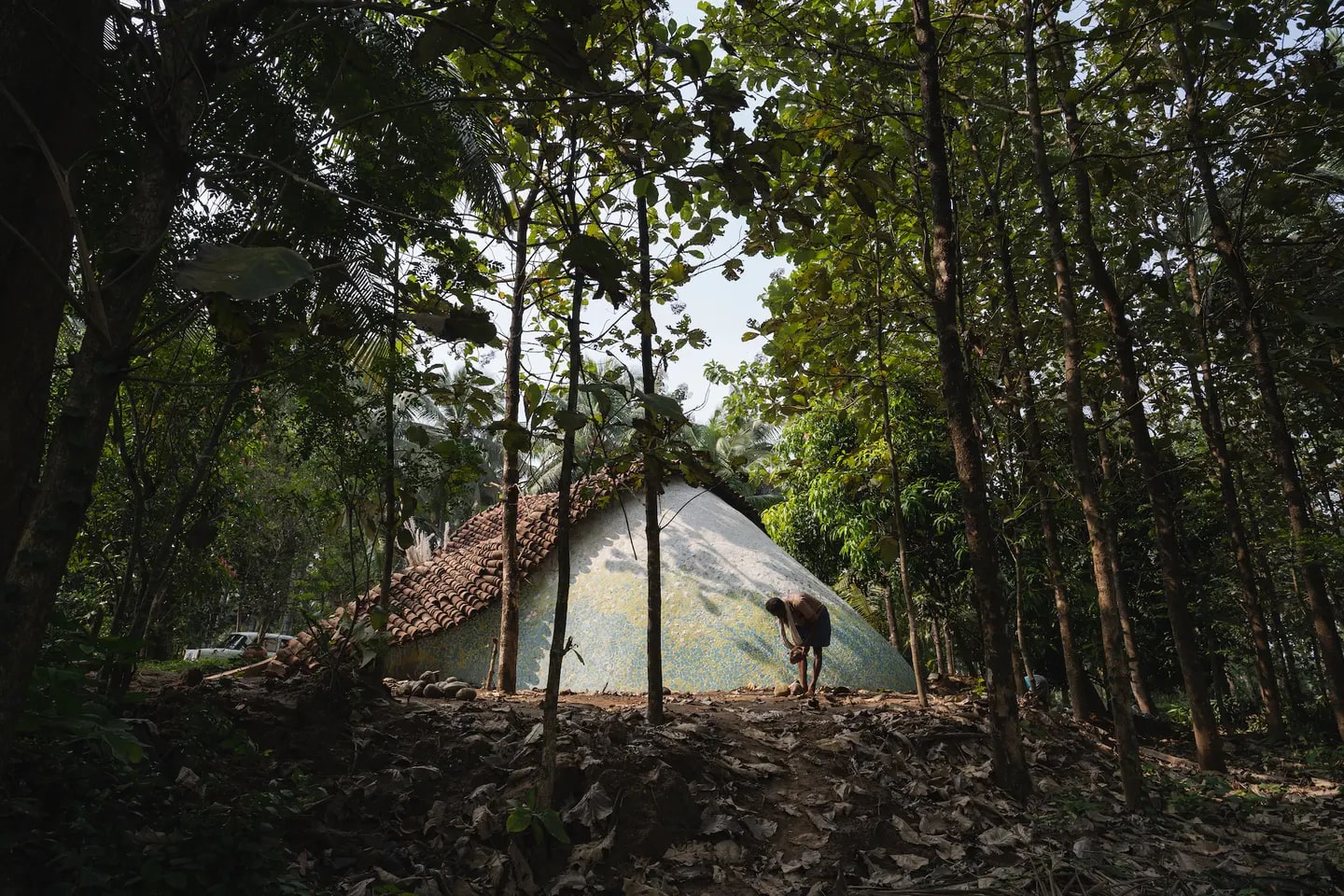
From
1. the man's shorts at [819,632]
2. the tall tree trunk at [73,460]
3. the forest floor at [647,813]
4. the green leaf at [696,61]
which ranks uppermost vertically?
the green leaf at [696,61]

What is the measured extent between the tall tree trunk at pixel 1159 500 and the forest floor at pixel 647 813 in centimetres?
55

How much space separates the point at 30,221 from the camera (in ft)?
8.44

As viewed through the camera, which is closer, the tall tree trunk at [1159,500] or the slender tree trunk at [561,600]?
the slender tree trunk at [561,600]

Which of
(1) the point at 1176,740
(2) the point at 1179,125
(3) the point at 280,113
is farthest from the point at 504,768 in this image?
(1) the point at 1176,740

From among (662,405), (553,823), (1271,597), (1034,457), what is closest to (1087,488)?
(1034,457)

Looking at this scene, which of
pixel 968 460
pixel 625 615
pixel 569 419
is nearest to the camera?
pixel 569 419

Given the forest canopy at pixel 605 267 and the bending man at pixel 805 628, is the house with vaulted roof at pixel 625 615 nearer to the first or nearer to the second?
the bending man at pixel 805 628

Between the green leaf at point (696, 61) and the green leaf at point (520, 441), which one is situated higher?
the green leaf at point (696, 61)

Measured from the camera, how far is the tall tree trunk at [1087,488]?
195 inches

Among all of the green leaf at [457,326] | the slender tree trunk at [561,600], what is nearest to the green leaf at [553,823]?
the slender tree trunk at [561,600]

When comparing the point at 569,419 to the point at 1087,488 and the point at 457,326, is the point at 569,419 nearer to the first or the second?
the point at 457,326

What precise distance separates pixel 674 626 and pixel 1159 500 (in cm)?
560

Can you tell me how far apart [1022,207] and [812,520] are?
28.0 ft

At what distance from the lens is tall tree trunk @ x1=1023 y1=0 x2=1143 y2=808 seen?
495cm
